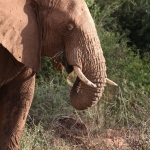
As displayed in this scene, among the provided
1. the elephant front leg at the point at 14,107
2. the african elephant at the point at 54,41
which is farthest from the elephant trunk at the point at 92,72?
the elephant front leg at the point at 14,107

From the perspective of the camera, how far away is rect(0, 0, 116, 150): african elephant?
4.91 m

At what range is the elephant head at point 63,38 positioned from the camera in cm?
491

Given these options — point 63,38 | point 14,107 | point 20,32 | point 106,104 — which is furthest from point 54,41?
point 106,104

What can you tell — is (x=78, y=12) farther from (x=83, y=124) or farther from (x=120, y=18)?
(x=120, y=18)

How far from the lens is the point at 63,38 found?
5078 millimetres

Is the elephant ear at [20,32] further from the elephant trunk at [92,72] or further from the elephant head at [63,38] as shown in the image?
the elephant trunk at [92,72]

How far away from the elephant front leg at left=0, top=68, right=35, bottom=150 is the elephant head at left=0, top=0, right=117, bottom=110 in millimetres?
436

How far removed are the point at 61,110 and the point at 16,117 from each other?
196 centimetres

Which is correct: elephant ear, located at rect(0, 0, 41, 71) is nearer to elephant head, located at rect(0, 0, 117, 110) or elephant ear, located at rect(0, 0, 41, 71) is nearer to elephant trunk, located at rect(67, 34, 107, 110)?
elephant head, located at rect(0, 0, 117, 110)

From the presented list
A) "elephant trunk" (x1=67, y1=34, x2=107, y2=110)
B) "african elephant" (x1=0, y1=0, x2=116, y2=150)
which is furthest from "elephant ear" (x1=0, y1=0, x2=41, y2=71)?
"elephant trunk" (x1=67, y1=34, x2=107, y2=110)

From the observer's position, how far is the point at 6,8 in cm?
489

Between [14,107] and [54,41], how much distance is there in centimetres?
77

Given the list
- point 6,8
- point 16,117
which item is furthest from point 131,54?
point 6,8

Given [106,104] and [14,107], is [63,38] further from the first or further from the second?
[106,104]
